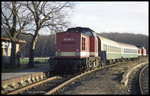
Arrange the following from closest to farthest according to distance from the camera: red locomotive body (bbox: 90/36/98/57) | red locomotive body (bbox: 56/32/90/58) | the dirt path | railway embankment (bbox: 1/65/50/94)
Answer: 1. the dirt path
2. railway embankment (bbox: 1/65/50/94)
3. red locomotive body (bbox: 56/32/90/58)
4. red locomotive body (bbox: 90/36/98/57)

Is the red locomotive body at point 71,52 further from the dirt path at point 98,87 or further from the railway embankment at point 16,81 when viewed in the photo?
the dirt path at point 98,87

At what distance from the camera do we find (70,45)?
46.4 ft

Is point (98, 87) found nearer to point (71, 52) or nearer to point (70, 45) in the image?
point (71, 52)

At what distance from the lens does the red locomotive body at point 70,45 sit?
1394cm

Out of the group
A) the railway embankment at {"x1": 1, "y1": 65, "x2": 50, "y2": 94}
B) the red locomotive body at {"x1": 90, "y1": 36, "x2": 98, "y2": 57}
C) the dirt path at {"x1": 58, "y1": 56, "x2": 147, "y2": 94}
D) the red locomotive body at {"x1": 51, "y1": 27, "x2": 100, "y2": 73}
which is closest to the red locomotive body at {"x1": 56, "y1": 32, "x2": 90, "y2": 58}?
the red locomotive body at {"x1": 51, "y1": 27, "x2": 100, "y2": 73}

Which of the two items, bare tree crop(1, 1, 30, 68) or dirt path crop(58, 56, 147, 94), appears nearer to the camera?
dirt path crop(58, 56, 147, 94)

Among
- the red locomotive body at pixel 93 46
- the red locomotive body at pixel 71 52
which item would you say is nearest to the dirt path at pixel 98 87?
the red locomotive body at pixel 71 52

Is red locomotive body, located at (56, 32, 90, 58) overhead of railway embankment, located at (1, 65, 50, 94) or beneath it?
overhead

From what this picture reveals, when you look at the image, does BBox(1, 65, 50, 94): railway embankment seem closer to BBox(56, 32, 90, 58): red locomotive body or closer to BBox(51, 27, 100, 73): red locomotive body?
BBox(51, 27, 100, 73): red locomotive body

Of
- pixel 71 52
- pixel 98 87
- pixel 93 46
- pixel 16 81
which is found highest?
pixel 93 46

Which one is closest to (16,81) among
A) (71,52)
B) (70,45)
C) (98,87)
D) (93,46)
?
(98,87)

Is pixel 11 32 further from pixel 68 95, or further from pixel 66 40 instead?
pixel 68 95

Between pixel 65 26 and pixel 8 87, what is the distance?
13.1 m

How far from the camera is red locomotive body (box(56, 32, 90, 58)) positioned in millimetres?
13938
